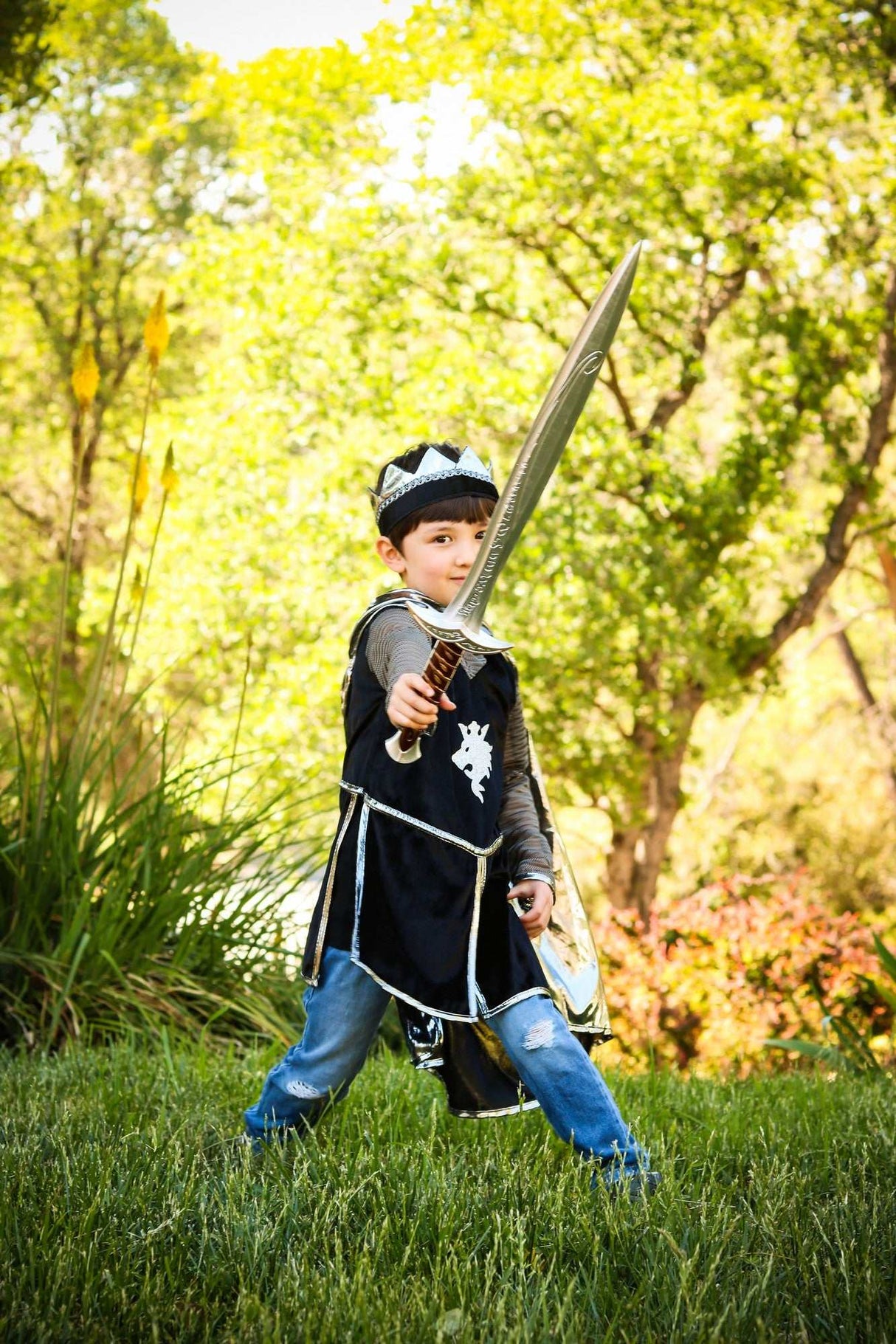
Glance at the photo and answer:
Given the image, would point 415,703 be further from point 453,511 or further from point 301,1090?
point 301,1090

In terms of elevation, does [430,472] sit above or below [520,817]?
above

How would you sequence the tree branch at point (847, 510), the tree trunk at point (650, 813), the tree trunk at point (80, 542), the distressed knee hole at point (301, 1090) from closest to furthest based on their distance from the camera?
1. the distressed knee hole at point (301, 1090)
2. the tree trunk at point (650, 813)
3. the tree branch at point (847, 510)
4. the tree trunk at point (80, 542)

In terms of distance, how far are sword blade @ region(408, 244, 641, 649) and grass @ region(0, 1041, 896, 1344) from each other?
97 cm

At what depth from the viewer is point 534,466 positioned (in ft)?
6.50

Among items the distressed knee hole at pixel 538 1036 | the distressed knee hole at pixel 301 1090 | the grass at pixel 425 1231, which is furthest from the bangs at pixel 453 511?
the grass at pixel 425 1231

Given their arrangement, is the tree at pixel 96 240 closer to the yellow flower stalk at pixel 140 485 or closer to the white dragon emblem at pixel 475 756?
the yellow flower stalk at pixel 140 485

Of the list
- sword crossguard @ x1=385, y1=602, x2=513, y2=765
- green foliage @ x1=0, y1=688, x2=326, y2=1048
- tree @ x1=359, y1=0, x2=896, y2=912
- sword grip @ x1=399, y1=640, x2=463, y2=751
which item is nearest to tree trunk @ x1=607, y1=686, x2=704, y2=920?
tree @ x1=359, y1=0, x2=896, y2=912

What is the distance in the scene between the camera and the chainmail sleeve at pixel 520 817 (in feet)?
9.02

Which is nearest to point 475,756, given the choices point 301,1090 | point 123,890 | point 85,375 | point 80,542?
point 301,1090

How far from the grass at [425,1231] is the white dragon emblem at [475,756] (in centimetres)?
75

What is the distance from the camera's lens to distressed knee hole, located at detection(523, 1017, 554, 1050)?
2508 millimetres

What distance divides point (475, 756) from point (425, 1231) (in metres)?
0.89

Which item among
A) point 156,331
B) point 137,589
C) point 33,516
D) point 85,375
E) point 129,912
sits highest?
point 33,516

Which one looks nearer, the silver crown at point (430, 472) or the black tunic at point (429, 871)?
the black tunic at point (429, 871)
